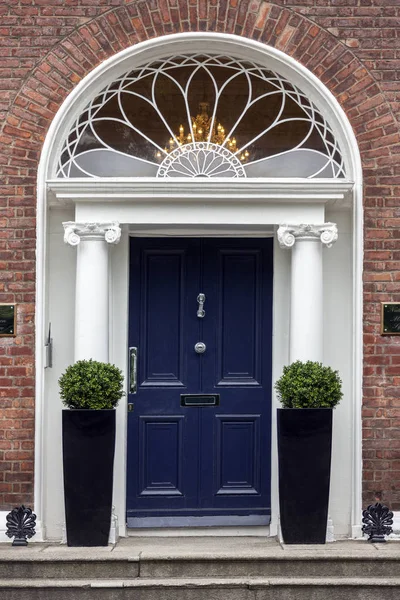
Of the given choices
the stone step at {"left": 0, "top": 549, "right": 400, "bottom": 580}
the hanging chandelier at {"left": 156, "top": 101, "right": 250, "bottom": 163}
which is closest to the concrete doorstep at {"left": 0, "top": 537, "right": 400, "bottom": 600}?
the stone step at {"left": 0, "top": 549, "right": 400, "bottom": 580}

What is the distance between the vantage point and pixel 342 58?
656cm

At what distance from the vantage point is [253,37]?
657 centimetres

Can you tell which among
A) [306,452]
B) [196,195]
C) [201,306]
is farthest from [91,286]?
[306,452]

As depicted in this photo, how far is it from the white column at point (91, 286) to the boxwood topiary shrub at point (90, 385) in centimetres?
27

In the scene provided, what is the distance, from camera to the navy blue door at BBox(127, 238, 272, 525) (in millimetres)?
6844

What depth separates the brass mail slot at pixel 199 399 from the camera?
22.4ft

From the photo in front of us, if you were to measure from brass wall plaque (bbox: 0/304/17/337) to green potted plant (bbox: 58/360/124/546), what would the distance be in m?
0.71

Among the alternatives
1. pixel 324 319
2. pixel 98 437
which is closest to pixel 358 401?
pixel 324 319

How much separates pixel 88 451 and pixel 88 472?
155 mm

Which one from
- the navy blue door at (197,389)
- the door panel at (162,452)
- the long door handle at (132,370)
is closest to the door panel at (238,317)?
the navy blue door at (197,389)

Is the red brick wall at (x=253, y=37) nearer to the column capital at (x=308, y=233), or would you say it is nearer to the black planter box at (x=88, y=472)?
the column capital at (x=308, y=233)

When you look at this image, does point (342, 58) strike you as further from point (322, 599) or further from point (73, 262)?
point (322, 599)

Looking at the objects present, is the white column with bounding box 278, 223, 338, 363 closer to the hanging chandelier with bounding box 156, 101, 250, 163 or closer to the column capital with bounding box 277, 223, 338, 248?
the column capital with bounding box 277, 223, 338, 248

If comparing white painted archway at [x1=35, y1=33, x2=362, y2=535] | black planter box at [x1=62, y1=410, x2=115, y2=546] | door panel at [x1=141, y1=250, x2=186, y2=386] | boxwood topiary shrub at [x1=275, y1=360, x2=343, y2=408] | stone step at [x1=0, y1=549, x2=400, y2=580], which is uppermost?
white painted archway at [x1=35, y1=33, x2=362, y2=535]
